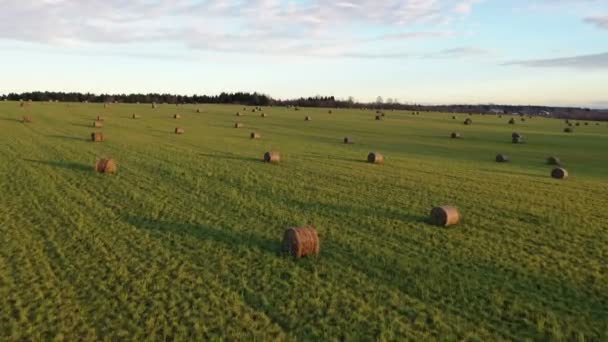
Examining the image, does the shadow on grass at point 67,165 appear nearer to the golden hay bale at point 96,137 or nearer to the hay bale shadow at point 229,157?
the hay bale shadow at point 229,157

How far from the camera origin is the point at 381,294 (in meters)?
9.95

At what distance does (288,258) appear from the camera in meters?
11.9

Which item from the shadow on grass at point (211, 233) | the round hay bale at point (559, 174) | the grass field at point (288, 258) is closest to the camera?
the grass field at point (288, 258)

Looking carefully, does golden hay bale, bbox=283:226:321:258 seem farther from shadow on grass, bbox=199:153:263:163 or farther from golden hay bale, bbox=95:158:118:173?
shadow on grass, bbox=199:153:263:163

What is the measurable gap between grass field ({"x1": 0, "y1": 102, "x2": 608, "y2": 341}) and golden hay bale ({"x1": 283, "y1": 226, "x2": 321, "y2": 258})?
0.34m

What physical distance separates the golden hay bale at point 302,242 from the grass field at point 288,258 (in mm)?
341

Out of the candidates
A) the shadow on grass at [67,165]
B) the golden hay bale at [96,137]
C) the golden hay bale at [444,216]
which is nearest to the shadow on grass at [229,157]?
the shadow on grass at [67,165]

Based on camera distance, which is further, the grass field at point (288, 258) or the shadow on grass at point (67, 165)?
the shadow on grass at point (67, 165)

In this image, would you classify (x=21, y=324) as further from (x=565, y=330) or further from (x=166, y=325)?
(x=565, y=330)

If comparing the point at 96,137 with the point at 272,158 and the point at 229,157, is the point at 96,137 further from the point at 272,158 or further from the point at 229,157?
the point at 272,158

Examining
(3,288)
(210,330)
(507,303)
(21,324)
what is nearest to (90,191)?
(3,288)

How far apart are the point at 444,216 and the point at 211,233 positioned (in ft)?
22.3

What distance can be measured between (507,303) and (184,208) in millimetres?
10272

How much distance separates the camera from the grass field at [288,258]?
8703mm
